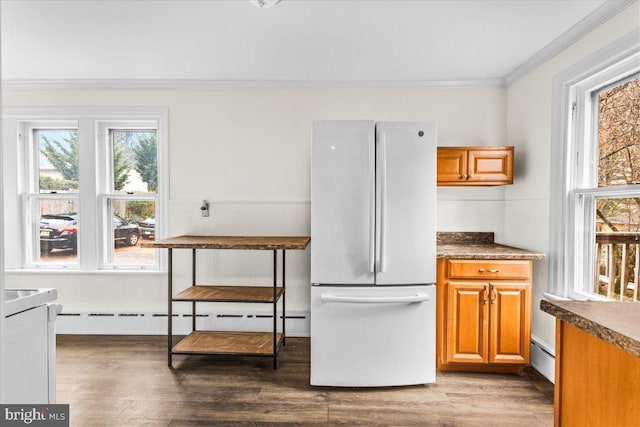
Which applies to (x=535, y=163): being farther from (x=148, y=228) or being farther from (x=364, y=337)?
(x=148, y=228)

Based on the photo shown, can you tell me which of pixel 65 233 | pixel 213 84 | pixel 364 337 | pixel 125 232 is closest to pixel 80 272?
pixel 65 233

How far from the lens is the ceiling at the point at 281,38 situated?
7.41 feet

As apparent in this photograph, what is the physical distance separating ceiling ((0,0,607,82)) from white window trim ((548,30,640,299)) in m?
0.36

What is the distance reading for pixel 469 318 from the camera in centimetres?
276

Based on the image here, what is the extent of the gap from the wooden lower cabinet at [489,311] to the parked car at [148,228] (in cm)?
271

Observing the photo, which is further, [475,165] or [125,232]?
[125,232]

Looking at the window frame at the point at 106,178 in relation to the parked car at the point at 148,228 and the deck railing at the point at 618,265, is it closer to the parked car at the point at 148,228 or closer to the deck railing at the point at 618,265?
the parked car at the point at 148,228

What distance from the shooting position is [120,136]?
3.65m

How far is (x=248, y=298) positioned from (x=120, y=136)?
2.11 metres

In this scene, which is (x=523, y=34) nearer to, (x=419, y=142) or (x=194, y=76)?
(x=419, y=142)

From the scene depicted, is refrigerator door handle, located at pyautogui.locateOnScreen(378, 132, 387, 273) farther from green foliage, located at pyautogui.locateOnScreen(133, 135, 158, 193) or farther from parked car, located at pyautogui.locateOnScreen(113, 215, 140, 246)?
parked car, located at pyautogui.locateOnScreen(113, 215, 140, 246)

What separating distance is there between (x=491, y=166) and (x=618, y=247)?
1085 mm

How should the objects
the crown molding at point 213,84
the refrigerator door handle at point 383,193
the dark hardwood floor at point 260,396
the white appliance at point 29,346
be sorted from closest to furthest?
the white appliance at point 29,346
the dark hardwood floor at point 260,396
the refrigerator door handle at point 383,193
the crown molding at point 213,84

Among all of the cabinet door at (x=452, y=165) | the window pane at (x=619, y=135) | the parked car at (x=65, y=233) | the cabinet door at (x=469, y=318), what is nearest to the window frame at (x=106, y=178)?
the parked car at (x=65, y=233)
